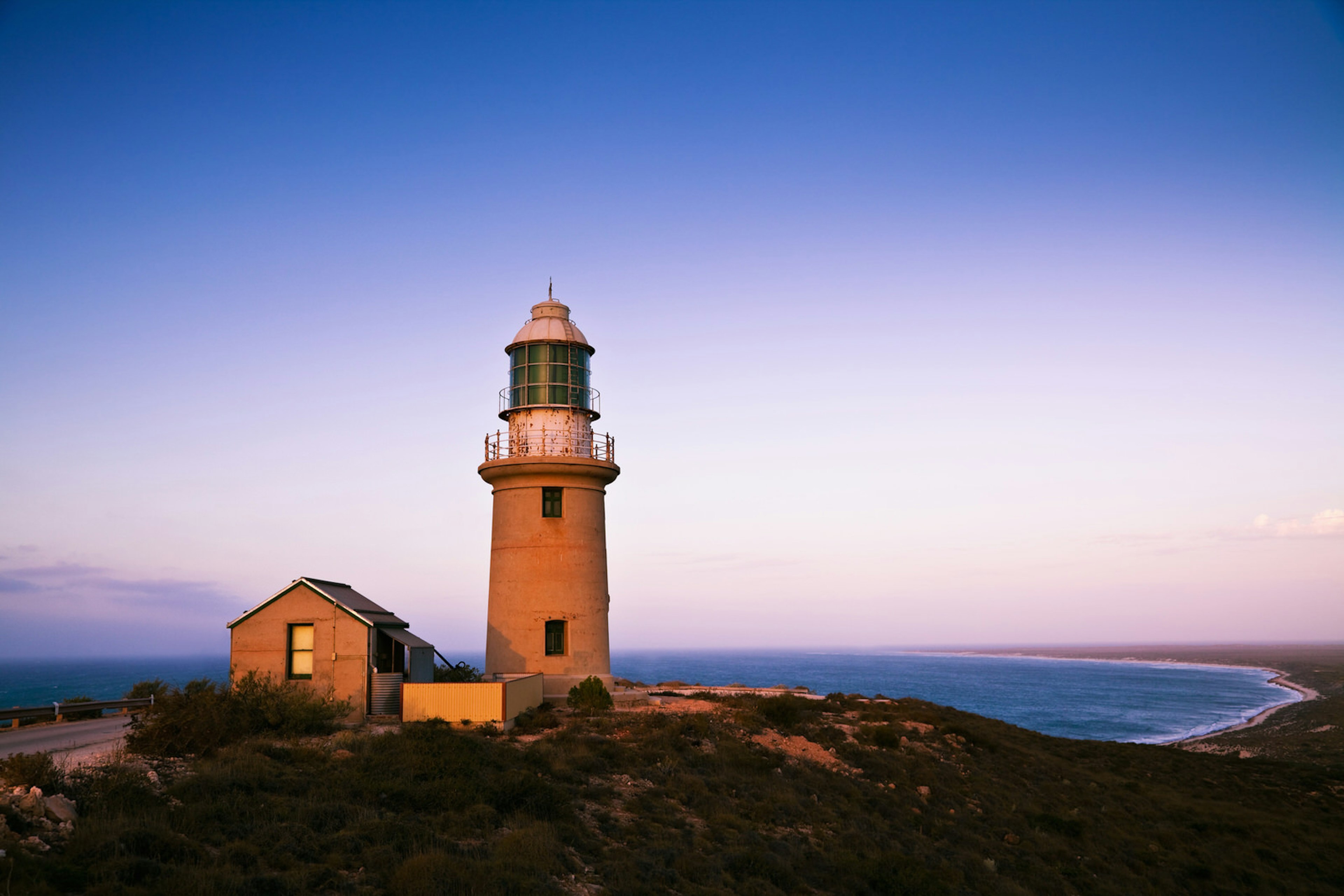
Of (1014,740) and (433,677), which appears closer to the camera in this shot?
(433,677)

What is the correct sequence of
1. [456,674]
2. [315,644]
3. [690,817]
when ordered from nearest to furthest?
[690,817] → [315,644] → [456,674]

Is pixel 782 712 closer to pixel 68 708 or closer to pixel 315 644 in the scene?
pixel 315 644

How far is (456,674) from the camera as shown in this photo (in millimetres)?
25766

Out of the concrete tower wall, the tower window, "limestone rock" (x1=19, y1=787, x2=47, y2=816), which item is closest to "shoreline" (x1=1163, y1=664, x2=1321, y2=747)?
the concrete tower wall

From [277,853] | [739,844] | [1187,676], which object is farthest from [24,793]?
[1187,676]

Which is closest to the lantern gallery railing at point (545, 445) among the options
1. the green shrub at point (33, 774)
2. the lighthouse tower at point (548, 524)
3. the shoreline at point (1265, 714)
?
the lighthouse tower at point (548, 524)

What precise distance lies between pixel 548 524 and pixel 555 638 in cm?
336

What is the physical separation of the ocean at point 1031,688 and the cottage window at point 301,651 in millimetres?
26812

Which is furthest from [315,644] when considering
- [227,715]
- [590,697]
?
[590,697]

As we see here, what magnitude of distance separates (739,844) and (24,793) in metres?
10.3

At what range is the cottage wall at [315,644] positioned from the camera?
20641 mm

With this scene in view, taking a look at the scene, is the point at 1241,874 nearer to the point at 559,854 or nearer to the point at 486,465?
the point at 559,854

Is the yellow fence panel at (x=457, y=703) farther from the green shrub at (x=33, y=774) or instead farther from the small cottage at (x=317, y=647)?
the green shrub at (x=33, y=774)

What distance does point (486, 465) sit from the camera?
84.8 feet
